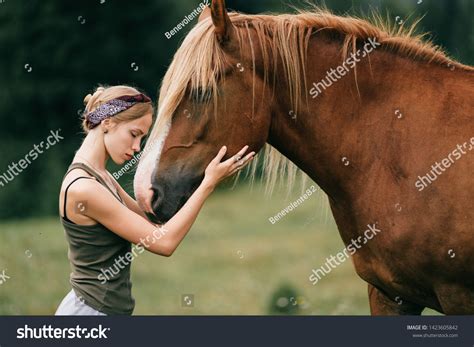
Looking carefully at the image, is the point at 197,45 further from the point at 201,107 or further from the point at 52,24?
the point at 52,24

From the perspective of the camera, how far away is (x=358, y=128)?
3883 mm

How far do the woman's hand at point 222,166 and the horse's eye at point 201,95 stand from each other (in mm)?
261

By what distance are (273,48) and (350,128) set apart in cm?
58

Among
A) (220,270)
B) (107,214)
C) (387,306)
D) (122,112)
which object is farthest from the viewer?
(220,270)

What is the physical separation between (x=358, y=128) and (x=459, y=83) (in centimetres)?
59

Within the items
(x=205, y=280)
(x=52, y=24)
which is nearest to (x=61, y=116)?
(x=52, y=24)

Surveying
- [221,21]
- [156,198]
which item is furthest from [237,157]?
[221,21]

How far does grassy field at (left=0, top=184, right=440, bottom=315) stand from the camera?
8.00 metres

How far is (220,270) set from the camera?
10445 millimetres

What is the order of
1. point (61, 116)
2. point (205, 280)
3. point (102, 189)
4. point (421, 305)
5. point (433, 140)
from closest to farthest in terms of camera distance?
point (102, 189) → point (433, 140) → point (421, 305) → point (205, 280) → point (61, 116)

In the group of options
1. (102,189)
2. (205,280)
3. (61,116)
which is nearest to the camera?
(102,189)

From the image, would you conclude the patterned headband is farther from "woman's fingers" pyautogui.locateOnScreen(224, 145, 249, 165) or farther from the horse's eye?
"woman's fingers" pyautogui.locateOnScreen(224, 145, 249, 165)

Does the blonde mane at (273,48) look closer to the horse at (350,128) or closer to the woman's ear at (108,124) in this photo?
the horse at (350,128)

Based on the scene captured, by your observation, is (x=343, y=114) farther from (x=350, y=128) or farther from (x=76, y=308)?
(x=76, y=308)
